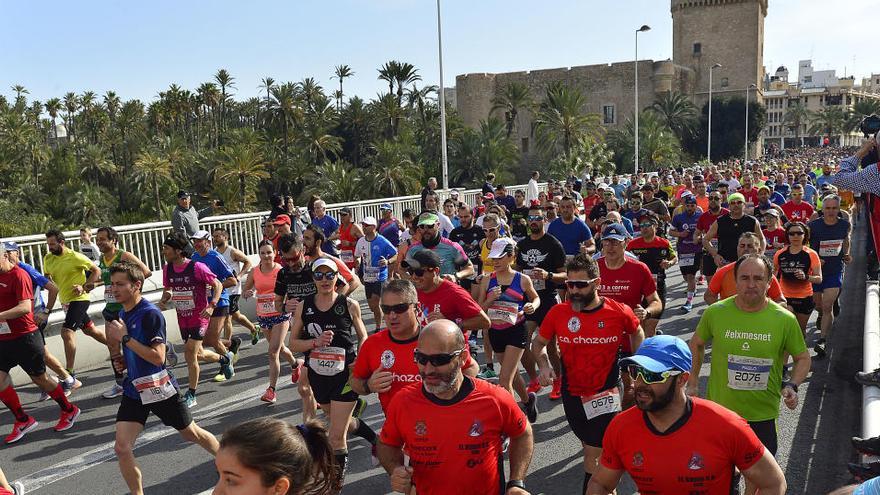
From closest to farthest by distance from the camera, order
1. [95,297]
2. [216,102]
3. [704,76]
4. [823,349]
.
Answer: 1. [823,349]
2. [95,297]
3. [216,102]
4. [704,76]

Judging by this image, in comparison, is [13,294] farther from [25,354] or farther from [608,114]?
[608,114]

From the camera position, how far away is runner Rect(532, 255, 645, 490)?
436 centimetres

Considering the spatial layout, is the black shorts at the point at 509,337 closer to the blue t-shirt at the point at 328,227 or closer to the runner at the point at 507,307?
the runner at the point at 507,307

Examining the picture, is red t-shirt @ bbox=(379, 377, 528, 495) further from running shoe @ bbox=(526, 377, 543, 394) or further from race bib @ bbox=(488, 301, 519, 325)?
running shoe @ bbox=(526, 377, 543, 394)

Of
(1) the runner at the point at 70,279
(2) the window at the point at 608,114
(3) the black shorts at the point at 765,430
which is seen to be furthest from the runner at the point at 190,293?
(2) the window at the point at 608,114

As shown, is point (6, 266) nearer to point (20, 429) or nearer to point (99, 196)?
point (20, 429)

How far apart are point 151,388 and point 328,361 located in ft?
3.91

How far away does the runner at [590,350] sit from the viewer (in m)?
4.36

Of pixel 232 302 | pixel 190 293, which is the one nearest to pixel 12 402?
pixel 190 293

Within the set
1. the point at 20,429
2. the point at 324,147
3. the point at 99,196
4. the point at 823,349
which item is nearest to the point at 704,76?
the point at 324,147

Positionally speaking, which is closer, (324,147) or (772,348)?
(772,348)

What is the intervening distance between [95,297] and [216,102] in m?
61.0

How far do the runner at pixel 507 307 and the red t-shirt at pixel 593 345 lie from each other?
1.30 meters

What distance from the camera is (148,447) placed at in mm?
5957
